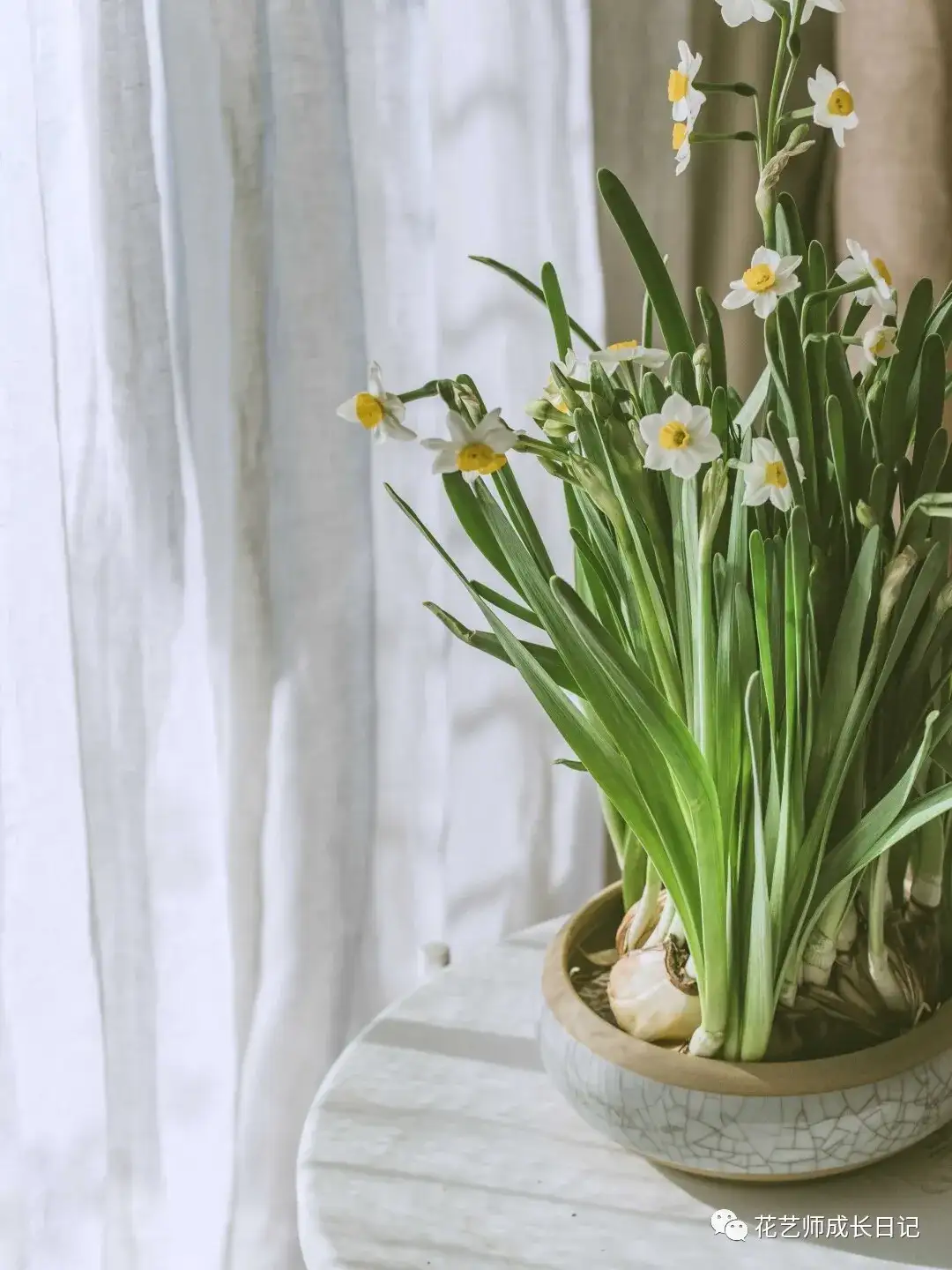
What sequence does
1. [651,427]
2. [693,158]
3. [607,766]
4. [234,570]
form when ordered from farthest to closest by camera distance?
[693,158] < [234,570] < [607,766] < [651,427]

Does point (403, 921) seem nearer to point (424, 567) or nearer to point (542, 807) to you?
point (542, 807)

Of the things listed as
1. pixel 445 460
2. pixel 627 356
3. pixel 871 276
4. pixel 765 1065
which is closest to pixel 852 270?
pixel 871 276

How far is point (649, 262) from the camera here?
623 mm

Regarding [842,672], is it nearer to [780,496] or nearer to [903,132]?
[780,496]

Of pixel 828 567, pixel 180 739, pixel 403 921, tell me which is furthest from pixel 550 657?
pixel 403 921

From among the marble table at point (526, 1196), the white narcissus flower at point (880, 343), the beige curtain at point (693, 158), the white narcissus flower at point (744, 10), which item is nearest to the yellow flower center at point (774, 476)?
the white narcissus flower at point (880, 343)

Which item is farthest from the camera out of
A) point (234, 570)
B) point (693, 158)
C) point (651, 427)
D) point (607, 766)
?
point (693, 158)

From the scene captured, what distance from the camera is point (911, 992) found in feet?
2.14

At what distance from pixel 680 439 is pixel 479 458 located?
0.30ft

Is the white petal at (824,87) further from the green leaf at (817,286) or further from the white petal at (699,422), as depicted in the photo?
the white petal at (699,422)

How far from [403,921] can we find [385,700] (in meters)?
0.21

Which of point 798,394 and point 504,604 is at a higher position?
point 798,394

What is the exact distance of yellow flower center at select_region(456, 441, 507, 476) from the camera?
1.81 ft

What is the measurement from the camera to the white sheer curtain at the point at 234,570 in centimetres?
84
